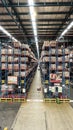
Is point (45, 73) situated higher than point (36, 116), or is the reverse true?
point (45, 73)

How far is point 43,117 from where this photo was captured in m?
10.0

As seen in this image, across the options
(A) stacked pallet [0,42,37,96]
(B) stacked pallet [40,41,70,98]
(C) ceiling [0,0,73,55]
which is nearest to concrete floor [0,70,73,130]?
(B) stacked pallet [40,41,70,98]

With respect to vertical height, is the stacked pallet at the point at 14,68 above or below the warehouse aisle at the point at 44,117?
above

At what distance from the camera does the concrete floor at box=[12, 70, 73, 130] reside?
871cm

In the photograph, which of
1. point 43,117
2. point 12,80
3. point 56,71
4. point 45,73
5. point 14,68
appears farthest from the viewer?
point 45,73

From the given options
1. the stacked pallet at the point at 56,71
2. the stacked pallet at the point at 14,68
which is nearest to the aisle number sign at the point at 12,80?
the stacked pallet at the point at 14,68

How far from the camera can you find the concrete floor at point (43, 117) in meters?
8.71

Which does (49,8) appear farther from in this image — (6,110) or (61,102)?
(6,110)

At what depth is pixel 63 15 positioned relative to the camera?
16359 millimetres

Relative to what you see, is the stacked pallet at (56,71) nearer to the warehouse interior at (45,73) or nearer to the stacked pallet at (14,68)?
the warehouse interior at (45,73)

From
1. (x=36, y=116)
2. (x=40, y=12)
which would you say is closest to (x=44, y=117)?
(x=36, y=116)

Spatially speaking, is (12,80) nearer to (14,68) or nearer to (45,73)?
(14,68)

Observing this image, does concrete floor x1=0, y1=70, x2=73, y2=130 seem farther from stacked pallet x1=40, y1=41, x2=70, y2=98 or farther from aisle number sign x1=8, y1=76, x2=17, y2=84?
aisle number sign x1=8, y1=76, x2=17, y2=84

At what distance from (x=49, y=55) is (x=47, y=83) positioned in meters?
1.64
